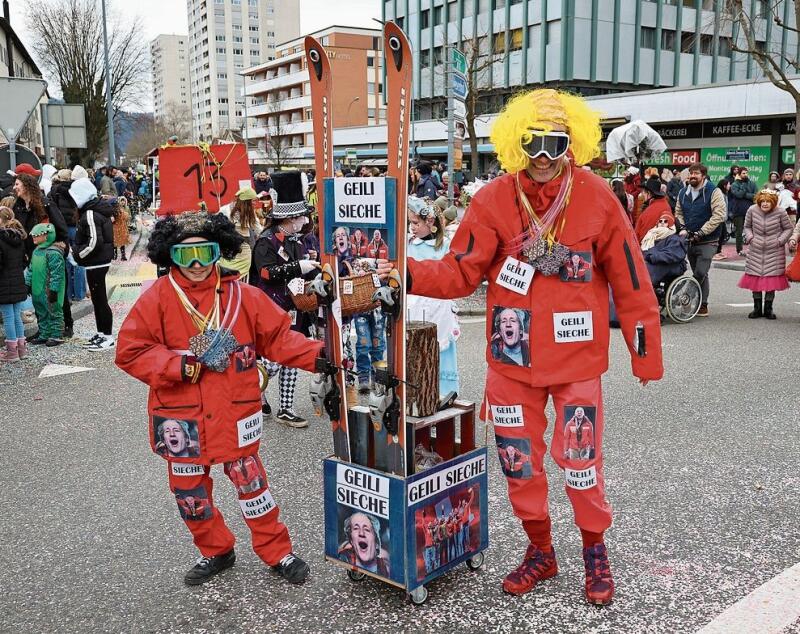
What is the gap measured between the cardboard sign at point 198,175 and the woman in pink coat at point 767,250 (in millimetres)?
6541

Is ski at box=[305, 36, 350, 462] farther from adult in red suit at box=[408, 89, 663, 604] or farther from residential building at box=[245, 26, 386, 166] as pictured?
residential building at box=[245, 26, 386, 166]

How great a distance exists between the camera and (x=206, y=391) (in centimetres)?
329

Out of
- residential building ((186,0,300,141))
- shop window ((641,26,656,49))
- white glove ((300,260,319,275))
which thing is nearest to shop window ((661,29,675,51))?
shop window ((641,26,656,49))

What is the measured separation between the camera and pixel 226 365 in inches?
130

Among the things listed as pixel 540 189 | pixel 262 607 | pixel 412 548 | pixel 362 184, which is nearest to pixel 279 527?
pixel 262 607

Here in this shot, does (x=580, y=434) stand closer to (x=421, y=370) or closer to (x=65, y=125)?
(x=421, y=370)

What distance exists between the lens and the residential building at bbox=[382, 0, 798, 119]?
4046cm

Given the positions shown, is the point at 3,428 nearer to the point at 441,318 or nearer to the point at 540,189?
the point at 441,318

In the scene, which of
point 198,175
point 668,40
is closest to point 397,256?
point 198,175

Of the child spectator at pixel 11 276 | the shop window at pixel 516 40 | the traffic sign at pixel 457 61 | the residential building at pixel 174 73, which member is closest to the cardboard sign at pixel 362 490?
the child spectator at pixel 11 276

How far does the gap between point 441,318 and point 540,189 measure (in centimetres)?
235

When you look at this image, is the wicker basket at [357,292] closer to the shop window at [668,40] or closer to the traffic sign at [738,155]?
the traffic sign at [738,155]

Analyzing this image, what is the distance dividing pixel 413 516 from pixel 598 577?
0.84 meters

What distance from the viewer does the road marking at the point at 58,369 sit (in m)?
7.57
